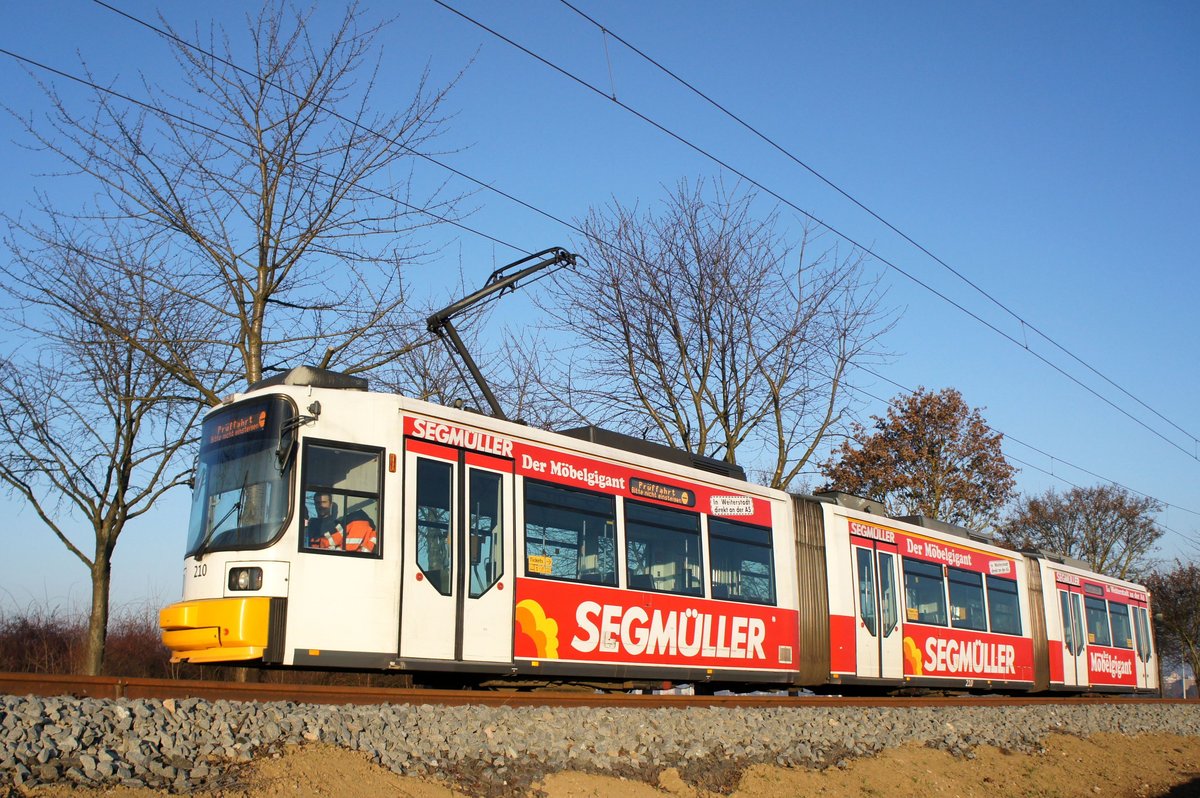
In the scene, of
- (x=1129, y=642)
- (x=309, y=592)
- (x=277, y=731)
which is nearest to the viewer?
(x=277, y=731)

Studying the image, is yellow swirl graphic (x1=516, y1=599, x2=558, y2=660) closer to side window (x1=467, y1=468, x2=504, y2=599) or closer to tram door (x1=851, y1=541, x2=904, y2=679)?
side window (x1=467, y1=468, x2=504, y2=599)

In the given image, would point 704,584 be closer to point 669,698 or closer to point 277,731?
point 669,698

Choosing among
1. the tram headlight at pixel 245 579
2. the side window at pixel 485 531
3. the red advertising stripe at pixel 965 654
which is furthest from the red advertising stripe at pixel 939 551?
the tram headlight at pixel 245 579

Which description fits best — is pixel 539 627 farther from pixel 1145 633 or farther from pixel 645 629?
pixel 1145 633

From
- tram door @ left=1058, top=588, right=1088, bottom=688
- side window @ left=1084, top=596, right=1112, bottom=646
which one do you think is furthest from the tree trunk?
side window @ left=1084, top=596, right=1112, bottom=646

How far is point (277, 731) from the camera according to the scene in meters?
6.75

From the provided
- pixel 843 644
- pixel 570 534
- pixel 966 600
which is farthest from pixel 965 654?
pixel 570 534

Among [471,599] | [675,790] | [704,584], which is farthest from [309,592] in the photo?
[704,584]

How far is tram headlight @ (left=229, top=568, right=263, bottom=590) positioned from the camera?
372 inches

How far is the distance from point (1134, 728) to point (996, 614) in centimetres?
312

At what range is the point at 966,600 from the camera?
1944cm

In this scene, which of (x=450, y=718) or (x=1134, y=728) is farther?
(x=1134, y=728)

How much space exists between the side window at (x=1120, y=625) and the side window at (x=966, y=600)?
785 centimetres

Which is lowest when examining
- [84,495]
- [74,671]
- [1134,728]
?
[1134,728]
